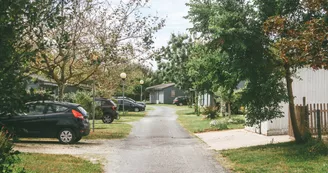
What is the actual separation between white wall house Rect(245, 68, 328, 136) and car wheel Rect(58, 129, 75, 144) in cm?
738

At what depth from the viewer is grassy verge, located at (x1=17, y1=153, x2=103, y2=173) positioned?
958 centimetres

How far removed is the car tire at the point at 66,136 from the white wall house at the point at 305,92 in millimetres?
7378

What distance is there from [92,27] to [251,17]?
9.06 metres

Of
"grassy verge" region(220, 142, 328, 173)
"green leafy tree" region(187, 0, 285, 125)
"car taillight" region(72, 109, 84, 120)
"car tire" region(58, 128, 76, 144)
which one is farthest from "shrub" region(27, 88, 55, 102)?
"car tire" region(58, 128, 76, 144)

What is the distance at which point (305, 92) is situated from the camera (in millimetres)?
17188

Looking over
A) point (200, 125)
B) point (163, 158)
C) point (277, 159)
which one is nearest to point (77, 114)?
point (163, 158)

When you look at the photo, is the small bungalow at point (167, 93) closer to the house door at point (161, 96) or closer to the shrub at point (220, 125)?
the house door at point (161, 96)

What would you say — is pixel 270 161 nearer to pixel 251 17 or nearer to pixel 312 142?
pixel 312 142

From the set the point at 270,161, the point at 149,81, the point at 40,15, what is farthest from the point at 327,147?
the point at 149,81

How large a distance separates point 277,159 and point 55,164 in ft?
18.7

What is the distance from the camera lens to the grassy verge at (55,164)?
31.4 feet

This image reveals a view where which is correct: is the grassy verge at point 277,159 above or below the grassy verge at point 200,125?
below

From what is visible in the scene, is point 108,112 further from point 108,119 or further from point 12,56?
point 12,56

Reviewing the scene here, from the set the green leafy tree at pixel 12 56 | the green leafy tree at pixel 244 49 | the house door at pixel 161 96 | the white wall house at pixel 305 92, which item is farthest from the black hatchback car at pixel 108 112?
the house door at pixel 161 96
